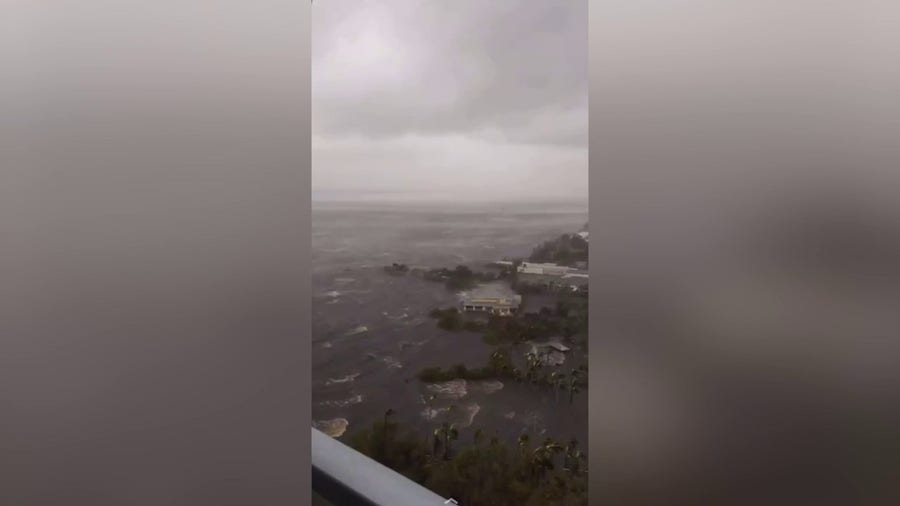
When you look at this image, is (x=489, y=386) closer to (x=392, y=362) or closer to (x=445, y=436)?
(x=445, y=436)

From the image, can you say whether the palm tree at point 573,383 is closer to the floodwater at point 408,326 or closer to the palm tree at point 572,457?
the floodwater at point 408,326

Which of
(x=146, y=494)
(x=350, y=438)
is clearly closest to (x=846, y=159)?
(x=146, y=494)

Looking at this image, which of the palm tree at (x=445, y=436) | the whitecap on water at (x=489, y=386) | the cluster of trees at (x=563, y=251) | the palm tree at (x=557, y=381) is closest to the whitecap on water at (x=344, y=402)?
the palm tree at (x=445, y=436)

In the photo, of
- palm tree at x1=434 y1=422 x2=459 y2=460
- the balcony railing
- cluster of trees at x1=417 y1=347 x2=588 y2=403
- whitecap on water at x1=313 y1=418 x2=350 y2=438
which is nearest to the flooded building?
cluster of trees at x1=417 y1=347 x2=588 y2=403

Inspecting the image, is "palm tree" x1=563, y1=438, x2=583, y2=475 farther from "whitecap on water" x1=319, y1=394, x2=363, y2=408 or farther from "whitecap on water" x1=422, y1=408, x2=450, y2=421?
"whitecap on water" x1=319, y1=394, x2=363, y2=408

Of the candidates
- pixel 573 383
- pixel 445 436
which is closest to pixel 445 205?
pixel 573 383

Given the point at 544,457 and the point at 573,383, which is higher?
the point at 573,383
